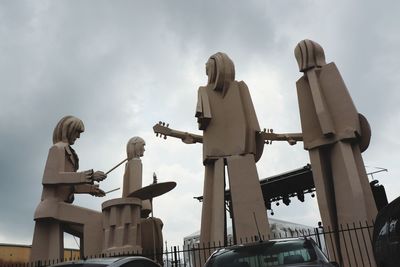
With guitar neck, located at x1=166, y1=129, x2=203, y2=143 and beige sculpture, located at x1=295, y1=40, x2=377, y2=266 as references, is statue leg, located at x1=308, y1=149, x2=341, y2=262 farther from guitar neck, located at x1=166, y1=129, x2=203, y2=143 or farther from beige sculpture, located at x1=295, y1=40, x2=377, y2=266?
guitar neck, located at x1=166, y1=129, x2=203, y2=143

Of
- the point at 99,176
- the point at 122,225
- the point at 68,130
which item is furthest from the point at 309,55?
the point at 68,130

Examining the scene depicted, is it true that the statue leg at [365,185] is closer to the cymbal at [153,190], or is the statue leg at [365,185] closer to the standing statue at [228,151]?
the standing statue at [228,151]

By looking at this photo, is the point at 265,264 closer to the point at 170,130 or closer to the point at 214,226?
the point at 214,226

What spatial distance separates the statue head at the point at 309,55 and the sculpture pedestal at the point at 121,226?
20.3ft

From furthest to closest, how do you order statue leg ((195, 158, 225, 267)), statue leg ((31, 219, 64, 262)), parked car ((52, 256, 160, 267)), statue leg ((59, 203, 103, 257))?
statue leg ((59, 203, 103, 257))
statue leg ((31, 219, 64, 262))
statue leg ((195, 158, 225, 267))
parked car ((52, 256, 160, 267))

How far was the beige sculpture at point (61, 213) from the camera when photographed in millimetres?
10977

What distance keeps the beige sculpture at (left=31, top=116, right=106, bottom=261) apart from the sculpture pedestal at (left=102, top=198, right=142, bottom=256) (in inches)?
14.9

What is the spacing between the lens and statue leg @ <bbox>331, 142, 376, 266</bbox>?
954cm

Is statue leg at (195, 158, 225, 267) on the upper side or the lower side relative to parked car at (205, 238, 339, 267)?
upper

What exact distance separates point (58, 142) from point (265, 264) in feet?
29.9

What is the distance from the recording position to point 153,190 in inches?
467

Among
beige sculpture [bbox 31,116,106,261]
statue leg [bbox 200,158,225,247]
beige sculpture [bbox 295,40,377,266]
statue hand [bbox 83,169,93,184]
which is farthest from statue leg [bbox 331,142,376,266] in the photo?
statue hand [bbox 83,169,93,184]

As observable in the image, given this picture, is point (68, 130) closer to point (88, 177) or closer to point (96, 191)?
point (88, 177)

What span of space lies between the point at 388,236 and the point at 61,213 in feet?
28.7
